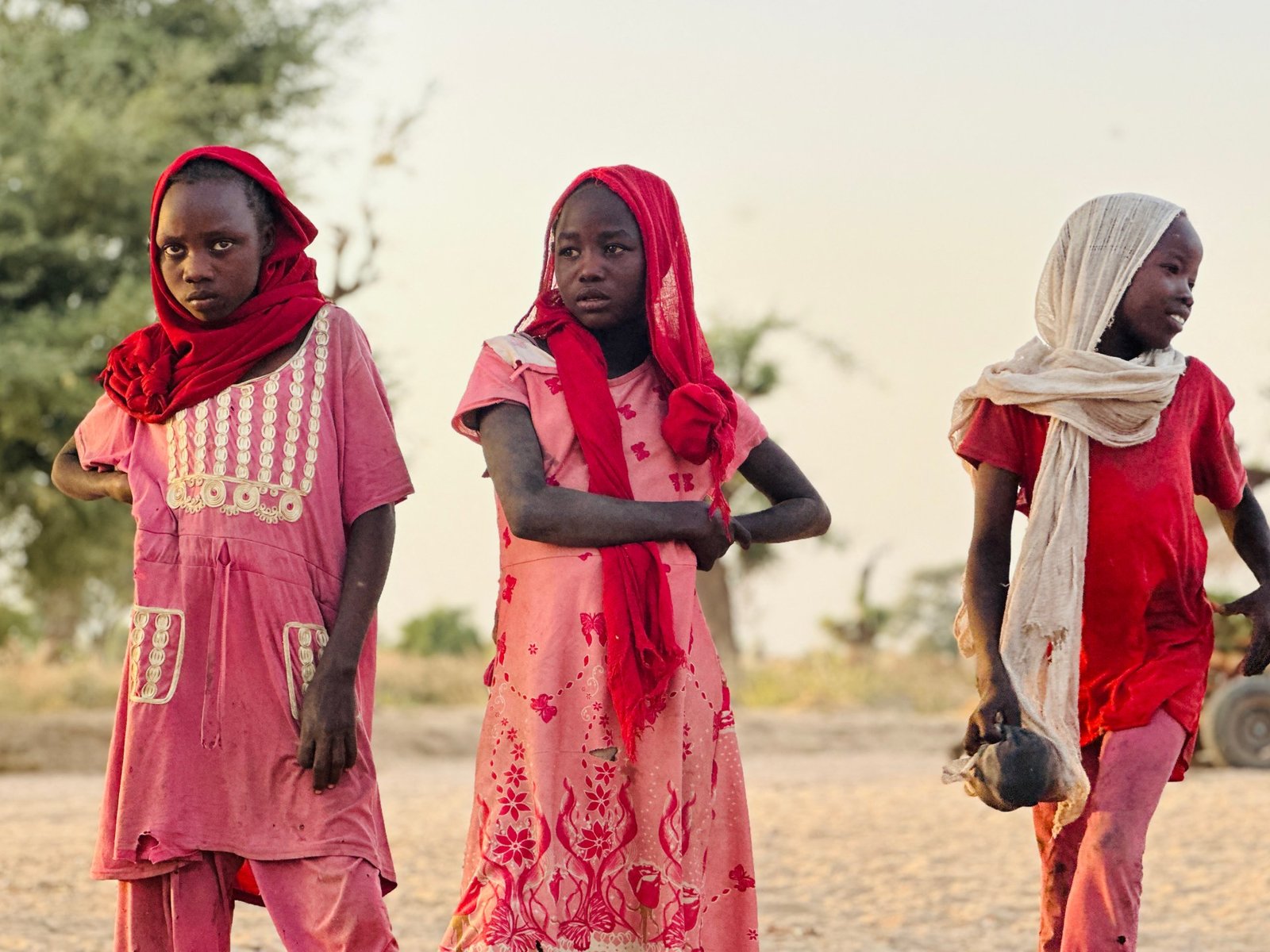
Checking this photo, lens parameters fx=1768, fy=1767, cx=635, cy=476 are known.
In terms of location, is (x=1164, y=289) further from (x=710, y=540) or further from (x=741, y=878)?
(x=741, y=878)

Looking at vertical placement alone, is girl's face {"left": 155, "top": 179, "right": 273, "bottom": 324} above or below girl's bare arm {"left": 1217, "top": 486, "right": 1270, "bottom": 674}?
above

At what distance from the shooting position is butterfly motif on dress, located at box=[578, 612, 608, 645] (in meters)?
3.77

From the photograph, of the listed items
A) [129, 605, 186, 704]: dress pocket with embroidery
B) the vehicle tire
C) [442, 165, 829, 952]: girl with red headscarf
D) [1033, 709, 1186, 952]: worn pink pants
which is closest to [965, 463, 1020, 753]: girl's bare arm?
[1033, 709, 1186, 952]: worn pink pants

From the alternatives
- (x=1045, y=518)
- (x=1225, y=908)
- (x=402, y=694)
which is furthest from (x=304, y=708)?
(x=402, y=694)

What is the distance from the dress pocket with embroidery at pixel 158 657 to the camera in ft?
12.3

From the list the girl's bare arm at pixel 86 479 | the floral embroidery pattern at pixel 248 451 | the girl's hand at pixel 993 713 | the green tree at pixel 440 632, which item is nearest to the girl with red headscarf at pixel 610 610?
the floral embroidery pattern at pixel 248 451

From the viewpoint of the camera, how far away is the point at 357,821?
3.72 metres

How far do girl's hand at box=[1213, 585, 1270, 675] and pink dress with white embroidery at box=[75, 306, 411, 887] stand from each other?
7.01ft

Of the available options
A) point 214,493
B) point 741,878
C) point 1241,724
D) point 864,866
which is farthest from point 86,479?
point 1241,724

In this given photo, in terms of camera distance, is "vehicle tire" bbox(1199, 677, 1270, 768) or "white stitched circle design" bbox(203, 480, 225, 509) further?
"vehicle tire" bbox(1199, 677, 1270, 768)

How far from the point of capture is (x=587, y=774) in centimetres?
375

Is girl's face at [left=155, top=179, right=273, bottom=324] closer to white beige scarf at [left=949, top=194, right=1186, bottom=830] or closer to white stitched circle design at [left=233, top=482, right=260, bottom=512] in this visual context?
white stitched circle design at [left=233, top=482, right=260, bottom=512]

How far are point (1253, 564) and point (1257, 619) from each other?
0.21 m

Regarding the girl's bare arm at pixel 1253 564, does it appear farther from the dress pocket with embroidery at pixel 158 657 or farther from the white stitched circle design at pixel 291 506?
the dress pocket with embroidery at pixel 158 657
